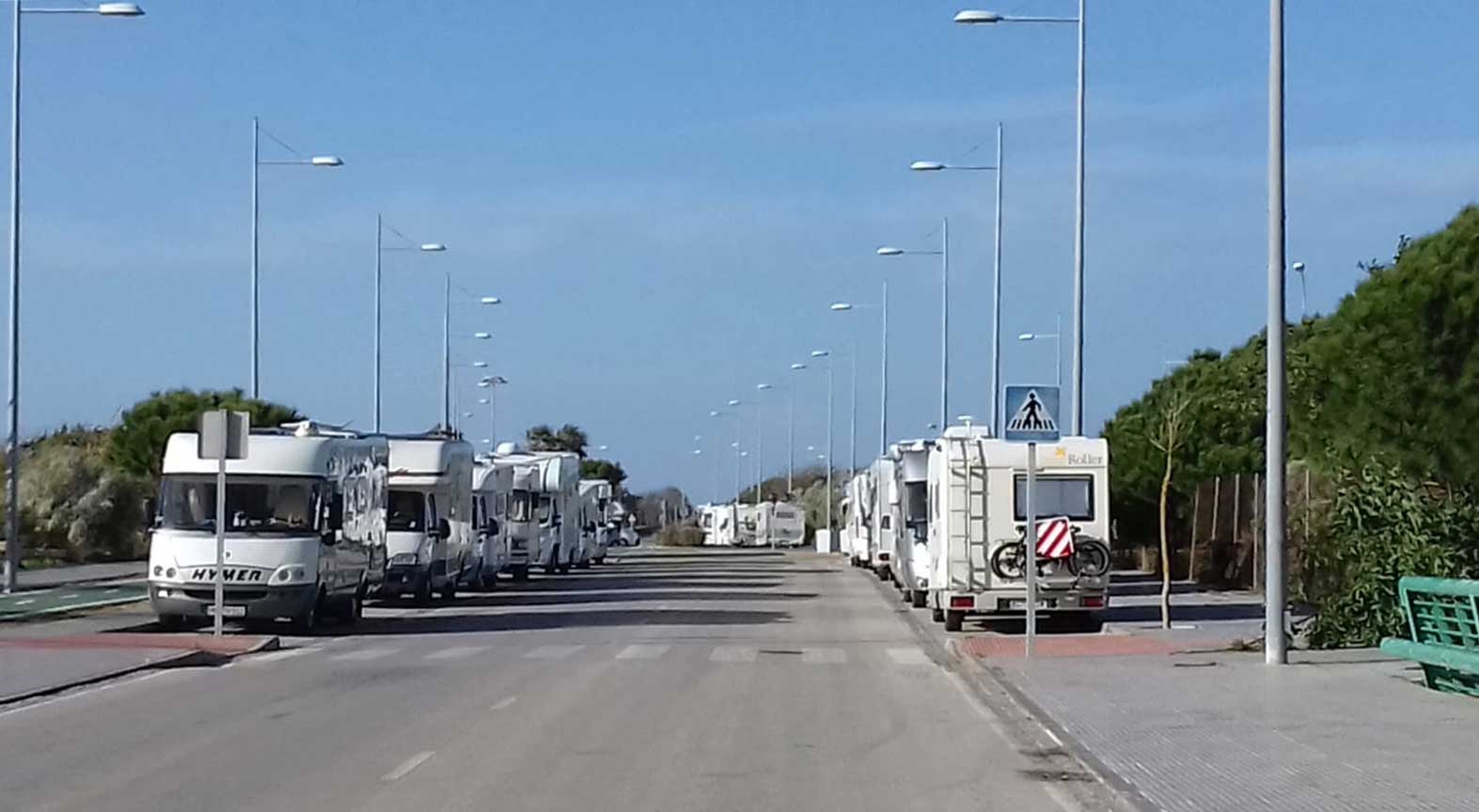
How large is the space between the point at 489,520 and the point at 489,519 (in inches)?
3.8

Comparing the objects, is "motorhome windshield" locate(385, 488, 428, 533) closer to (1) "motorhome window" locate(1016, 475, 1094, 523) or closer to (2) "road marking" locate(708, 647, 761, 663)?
(2) "road marking" locate(708, 647, 761, 663)

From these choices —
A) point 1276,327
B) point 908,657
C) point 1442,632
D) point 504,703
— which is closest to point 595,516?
point 908,657

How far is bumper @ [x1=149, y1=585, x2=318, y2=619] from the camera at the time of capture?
29.7 m

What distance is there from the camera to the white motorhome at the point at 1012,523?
3106 centimetres

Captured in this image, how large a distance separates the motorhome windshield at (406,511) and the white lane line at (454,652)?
12.6m

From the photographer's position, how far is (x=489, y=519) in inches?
1980

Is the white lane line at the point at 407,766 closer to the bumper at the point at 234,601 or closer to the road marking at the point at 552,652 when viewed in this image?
the road marking at the point at 552,652

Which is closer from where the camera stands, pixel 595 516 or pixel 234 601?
pixel 234 601

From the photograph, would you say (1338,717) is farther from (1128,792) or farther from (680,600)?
(680,600)

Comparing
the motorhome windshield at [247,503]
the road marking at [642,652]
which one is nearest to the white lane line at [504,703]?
the road marking at [642,652]

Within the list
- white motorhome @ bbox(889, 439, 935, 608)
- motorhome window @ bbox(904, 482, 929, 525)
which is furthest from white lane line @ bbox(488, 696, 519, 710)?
motorhome window @ bbox(904, 482, 929, 525)

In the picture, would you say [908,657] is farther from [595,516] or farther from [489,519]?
[595,516]

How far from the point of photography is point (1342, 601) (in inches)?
968

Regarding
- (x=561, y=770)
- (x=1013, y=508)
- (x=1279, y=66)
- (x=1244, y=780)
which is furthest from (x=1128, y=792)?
(x=1013, y=508)
